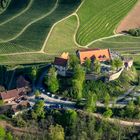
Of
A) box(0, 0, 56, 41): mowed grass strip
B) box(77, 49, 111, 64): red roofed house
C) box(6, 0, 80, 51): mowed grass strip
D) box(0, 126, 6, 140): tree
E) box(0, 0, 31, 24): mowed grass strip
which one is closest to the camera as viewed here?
box(0, 126, 6, 140): tree

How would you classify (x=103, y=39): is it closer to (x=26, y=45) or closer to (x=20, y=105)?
(x=26, y=45)

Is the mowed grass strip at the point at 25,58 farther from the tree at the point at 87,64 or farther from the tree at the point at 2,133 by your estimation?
the tree at the point at 2,133

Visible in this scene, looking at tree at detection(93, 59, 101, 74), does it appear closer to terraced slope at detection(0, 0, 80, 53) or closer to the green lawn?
the green lawn

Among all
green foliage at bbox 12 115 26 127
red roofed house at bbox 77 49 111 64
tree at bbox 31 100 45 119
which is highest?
red roofed house at bbox 77 49 111 64

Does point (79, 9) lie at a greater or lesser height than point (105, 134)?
greater

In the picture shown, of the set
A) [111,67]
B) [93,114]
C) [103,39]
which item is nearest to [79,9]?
[103,39]

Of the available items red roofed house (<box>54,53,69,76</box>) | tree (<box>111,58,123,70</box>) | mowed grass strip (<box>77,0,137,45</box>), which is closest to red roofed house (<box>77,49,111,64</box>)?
tree (<box>111,58,123,70</box>)

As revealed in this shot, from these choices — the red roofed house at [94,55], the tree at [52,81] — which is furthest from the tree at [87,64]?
the tree at [52,81]
